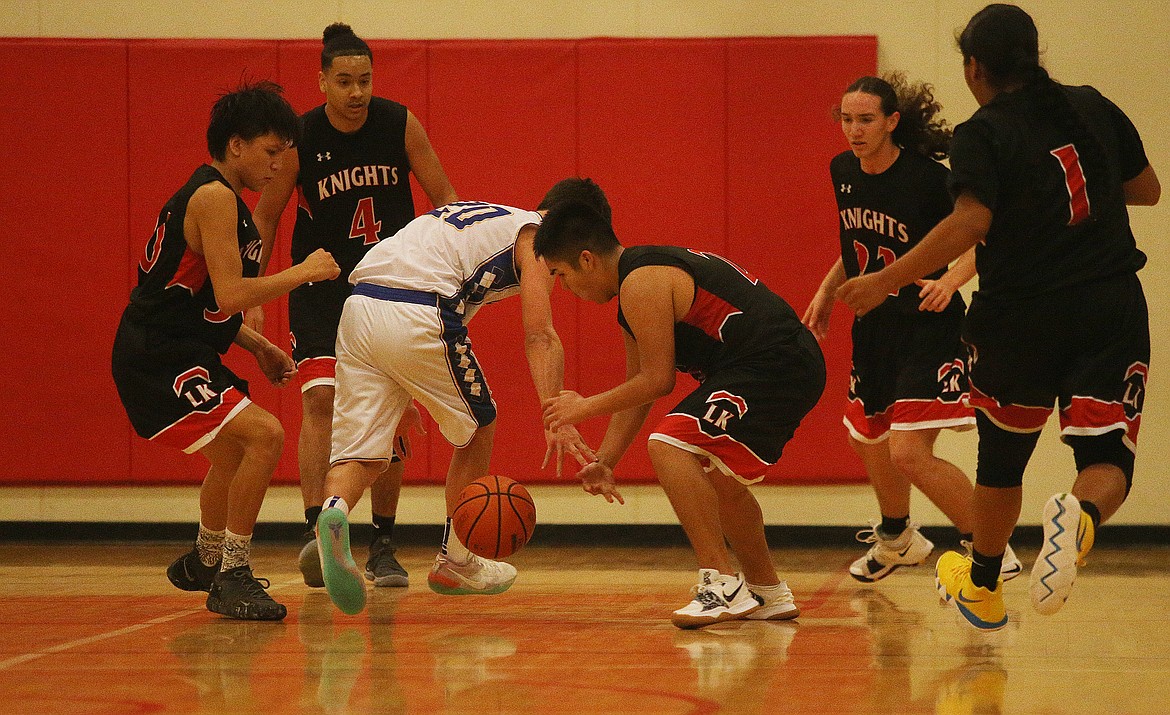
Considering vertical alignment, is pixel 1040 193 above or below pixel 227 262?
above

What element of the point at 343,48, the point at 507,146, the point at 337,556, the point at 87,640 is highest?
the point at 343,48

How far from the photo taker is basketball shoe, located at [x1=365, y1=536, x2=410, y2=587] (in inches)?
194

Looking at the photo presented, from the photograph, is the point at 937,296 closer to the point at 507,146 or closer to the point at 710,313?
the point at 710,313

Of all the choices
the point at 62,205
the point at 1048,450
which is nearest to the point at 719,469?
the point at 1048,450

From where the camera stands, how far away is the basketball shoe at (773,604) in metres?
3.92

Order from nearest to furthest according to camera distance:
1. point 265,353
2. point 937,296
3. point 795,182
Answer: point 265,353
point 937,296
point 795,182

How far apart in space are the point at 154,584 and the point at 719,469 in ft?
8.78

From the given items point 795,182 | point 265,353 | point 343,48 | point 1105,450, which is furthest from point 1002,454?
point 795,182

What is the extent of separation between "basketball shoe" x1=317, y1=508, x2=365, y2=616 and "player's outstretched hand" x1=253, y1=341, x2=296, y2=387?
2.82 feet

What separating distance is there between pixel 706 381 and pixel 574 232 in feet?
2.13

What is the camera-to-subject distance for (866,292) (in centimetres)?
307

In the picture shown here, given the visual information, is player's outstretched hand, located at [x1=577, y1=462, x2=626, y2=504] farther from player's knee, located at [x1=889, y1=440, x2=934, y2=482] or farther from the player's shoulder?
the player's shoulder

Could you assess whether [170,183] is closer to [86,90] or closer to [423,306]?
[86,90]

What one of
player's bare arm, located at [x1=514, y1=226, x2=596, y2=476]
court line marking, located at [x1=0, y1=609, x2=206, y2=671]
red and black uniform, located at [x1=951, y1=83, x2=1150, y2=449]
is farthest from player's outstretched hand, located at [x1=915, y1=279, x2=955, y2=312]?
court line marking, located at [x1=0, y1=609, x2=206, y2=671]
